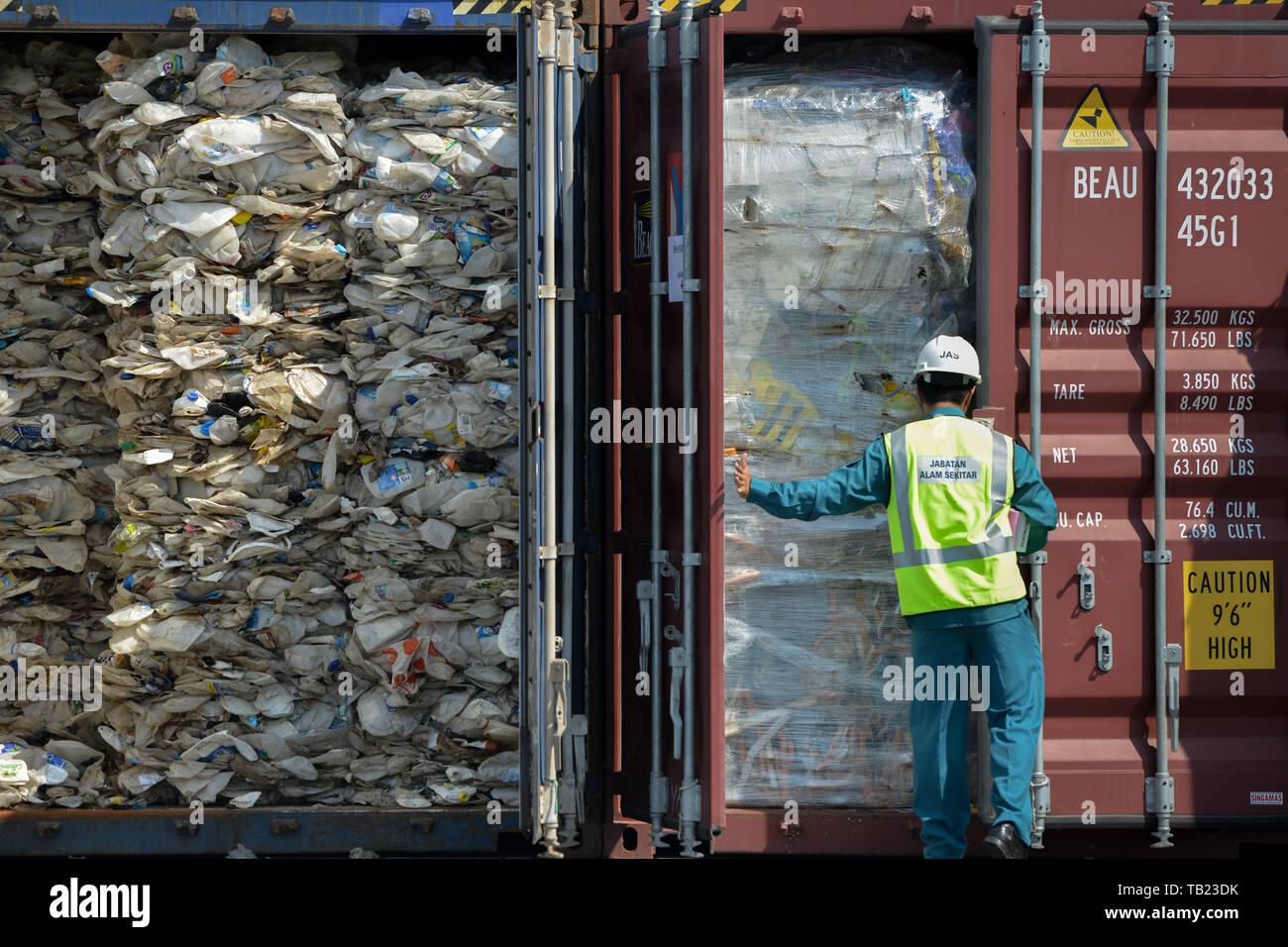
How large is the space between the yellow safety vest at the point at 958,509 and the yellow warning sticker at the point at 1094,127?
42.0 inches

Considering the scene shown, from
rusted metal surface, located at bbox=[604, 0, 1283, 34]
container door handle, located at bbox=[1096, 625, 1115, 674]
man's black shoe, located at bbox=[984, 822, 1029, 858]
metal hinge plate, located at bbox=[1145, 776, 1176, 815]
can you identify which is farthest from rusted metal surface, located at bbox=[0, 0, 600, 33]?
metal hinge plate, located at bbox=[1145, 776, 1176, 815]

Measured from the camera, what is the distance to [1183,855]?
172 inches

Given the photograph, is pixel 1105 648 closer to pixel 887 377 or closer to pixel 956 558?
pixel 956 558

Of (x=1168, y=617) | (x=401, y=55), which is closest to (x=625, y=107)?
(x=401, y=55)

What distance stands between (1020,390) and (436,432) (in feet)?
6.99

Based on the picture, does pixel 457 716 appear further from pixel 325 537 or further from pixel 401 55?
pixel 401 55

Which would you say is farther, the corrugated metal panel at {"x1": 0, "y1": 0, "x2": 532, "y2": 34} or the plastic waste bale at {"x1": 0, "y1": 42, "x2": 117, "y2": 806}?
the plastic waste bale at {"x1": 0, "y1": 42, "x2": 117, "y2": 806}

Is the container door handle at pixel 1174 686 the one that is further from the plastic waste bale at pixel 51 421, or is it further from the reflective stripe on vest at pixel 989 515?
the plastic waste bale at pixel 51 421

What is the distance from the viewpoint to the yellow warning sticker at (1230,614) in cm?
435


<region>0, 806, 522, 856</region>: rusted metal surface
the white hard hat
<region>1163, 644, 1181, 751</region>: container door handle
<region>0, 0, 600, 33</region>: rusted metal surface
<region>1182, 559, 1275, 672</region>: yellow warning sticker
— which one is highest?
<region>0, 0, 600, 33</region>: rusted metal surface

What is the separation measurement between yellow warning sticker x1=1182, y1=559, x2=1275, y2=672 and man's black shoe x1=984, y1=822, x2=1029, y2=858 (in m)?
0.88

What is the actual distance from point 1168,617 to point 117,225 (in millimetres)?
4111

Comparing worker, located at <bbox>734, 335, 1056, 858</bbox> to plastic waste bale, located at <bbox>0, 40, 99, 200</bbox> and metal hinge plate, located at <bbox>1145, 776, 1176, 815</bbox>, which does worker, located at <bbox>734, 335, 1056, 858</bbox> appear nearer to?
metal hinge plate, located at <bbox>1145, 776, 1176, 815</bbox>

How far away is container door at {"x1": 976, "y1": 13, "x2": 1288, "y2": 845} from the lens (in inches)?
170
